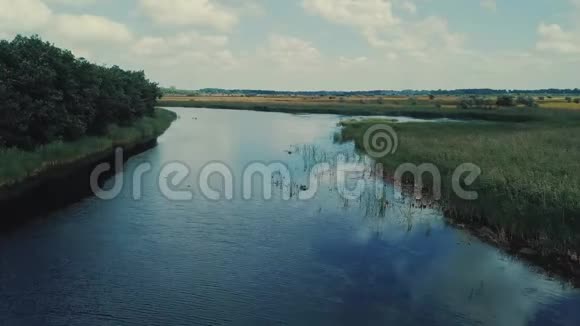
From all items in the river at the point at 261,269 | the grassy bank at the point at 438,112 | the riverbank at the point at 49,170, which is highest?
the grassy bank at the point at 438,112

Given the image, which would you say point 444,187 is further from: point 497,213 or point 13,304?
point 13,304

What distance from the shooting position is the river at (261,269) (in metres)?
15.4

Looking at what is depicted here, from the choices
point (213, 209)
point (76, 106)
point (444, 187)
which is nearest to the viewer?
point (213, 209)

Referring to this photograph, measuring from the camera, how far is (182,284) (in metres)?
17.2

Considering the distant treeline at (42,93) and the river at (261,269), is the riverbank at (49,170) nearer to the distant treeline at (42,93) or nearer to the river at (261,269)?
the distant treeline at (42,93)

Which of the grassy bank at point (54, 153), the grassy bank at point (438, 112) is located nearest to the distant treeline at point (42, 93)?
the grassy bank at point (54, 153)

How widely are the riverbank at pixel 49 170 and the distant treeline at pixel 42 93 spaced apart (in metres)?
1.06

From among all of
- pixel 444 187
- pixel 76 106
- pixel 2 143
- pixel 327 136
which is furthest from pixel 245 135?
pixel 444 187

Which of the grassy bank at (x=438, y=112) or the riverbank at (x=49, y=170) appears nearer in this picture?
the riverbank at (x=49, y=170)

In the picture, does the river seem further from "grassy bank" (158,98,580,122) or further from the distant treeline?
"grassy bank" (158,98,580,122)

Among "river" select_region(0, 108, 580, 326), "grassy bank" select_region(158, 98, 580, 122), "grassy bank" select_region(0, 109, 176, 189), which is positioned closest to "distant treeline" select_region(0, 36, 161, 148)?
"grassy bank" select_region(0, 109, 176, 189)

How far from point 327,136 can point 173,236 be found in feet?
147

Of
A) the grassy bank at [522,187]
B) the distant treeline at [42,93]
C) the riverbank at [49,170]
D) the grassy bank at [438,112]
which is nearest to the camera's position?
the grassy bank at [522,187]

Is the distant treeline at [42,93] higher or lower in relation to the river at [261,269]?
higher
